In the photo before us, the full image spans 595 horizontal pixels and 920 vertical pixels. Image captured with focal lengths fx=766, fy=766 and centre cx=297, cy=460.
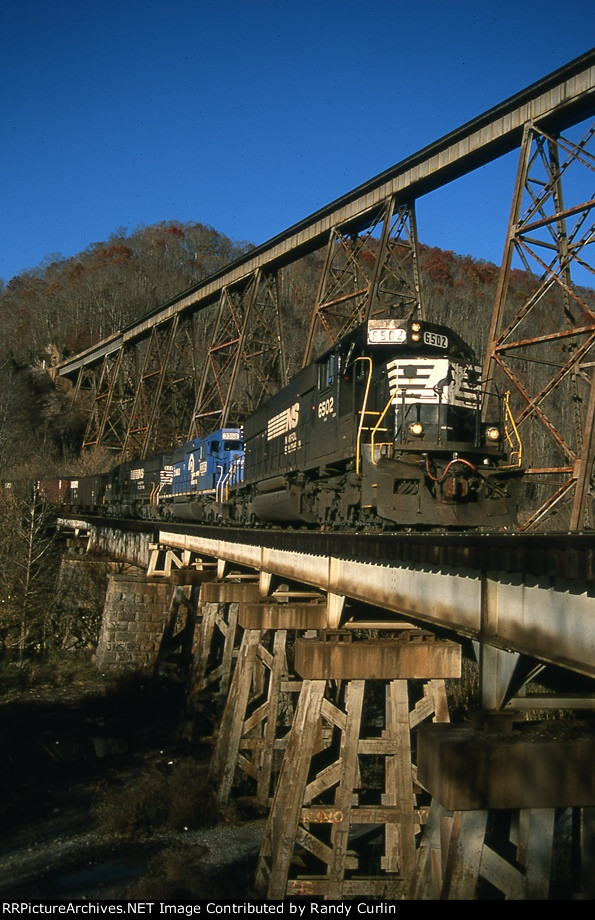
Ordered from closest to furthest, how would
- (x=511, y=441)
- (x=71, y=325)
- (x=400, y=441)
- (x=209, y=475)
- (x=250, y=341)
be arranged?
1. (x=400, y=441)
2. (x=511, y=441)
3. (x=209, y=475)
4. (x=250, y=341)
5. (x=71, y=325)

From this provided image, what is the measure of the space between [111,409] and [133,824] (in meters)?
37.5

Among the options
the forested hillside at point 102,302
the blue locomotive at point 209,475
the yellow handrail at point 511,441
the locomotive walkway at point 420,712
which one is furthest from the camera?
the forested hillside at point 102,302

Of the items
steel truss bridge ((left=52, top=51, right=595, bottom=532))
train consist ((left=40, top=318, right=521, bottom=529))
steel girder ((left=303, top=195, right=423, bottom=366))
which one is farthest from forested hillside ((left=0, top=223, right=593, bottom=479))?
train consist ((left=40, top=318, right=521, bottom=529))

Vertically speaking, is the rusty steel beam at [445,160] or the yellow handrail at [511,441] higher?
the rusty steel beam at [445,160]

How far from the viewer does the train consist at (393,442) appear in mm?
10336

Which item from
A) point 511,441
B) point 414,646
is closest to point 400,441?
point 511,441

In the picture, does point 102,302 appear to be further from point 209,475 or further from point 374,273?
point 374,273

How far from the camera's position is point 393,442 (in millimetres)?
10703

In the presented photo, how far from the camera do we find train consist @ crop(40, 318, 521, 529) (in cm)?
1034

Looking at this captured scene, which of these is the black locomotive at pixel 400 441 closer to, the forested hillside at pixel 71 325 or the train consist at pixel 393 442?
the train consist at pixel 393 442

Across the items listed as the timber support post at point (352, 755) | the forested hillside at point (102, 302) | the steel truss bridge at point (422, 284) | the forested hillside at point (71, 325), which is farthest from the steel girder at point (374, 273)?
the forested hillside at point (102, 302)

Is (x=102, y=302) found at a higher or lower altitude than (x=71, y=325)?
higher

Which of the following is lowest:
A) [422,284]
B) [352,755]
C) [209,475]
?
[352,755]

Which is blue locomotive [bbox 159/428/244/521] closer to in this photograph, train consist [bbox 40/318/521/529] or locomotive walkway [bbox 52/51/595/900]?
locomotive walkway [bbox 52/51/595/900]
